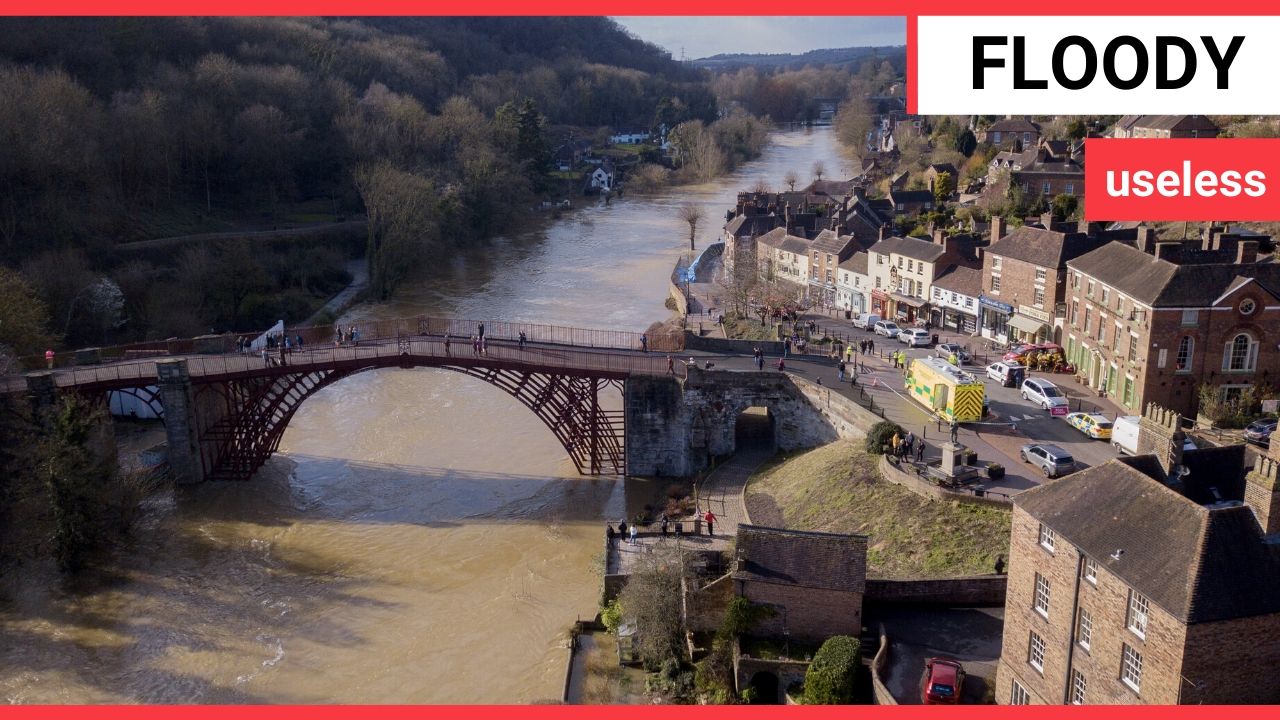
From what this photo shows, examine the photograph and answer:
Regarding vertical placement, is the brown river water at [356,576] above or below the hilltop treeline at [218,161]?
below

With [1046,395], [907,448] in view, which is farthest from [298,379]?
[1046,395]

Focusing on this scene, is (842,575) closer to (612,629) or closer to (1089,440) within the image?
(612,629)

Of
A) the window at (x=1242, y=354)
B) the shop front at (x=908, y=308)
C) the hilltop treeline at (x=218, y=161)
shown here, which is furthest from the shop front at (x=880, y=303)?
the hilltop treeline at (x=218, y=161)

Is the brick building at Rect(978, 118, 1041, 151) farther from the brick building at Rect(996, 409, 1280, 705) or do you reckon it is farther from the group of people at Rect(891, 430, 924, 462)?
the brick building at Rect(996, 409, 1280, 705)

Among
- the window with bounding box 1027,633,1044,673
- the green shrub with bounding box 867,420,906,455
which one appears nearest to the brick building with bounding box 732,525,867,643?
the window with bounding box 1027,633,1044,673

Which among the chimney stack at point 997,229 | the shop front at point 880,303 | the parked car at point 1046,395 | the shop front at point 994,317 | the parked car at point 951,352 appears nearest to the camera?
the parked car at point 1046,395

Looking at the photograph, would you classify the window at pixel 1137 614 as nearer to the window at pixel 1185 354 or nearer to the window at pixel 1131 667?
the window at pixel 1131 667

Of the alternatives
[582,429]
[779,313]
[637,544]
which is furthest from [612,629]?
[779,313]
